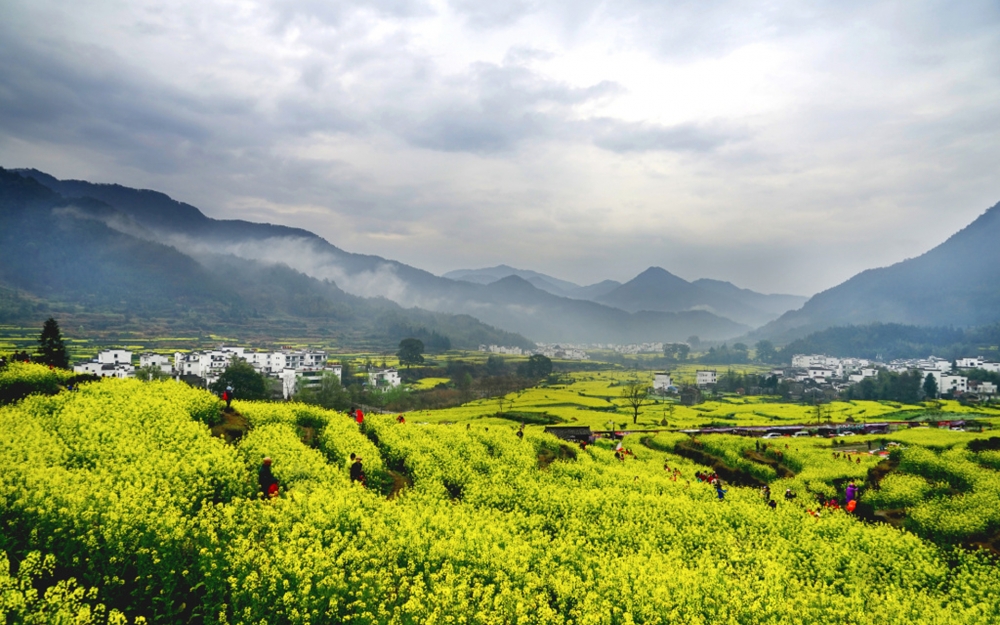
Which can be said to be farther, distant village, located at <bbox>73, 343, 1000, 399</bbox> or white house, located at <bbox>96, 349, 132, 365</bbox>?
white house, located at <bbox>96, 349, 132, 365</bbox>

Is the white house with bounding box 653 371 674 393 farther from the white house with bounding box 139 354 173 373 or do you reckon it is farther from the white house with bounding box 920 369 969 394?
the white house with bounding box 139 354 173 373

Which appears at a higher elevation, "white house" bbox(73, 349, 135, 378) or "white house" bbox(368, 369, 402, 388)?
"white house" bbox(73, 349, 135, 378)

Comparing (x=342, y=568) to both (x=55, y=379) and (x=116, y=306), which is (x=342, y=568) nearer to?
(x=55, y=379)

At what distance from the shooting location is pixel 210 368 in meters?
94.9

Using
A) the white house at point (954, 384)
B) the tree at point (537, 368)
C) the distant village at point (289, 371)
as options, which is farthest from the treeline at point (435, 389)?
the white house at point (954, 384)

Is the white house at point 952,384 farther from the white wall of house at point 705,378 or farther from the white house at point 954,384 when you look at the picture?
the white wall of house at point 705,378

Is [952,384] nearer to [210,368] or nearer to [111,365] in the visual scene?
[210,368]

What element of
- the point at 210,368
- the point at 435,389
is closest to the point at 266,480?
the point at 435,389

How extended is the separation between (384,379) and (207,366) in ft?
108

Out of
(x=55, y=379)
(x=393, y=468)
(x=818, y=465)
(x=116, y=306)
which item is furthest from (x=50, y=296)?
(x=818, y=465)

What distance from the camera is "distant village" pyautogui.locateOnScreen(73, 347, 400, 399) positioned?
3273 inches

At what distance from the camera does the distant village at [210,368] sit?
83125mm

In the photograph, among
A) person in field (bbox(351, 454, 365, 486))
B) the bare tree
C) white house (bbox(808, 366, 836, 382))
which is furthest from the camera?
white house (bbox(808, 366, 836, 382))

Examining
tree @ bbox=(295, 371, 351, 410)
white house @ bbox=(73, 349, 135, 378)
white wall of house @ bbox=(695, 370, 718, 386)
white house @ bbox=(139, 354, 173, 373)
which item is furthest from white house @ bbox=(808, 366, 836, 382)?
white house @ bbox=(73, 349, 135, 378)
